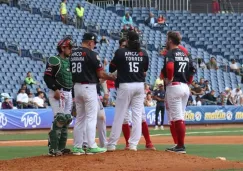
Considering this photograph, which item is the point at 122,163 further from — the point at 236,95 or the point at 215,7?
the point at 215,7

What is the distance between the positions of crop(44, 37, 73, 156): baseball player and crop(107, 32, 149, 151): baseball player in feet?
2.84

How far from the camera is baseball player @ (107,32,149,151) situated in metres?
14.2

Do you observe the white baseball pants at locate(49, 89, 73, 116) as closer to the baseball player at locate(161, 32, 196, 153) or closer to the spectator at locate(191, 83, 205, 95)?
the baseball player at locate(161, 32, 196, 153)

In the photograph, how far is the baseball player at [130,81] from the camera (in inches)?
558

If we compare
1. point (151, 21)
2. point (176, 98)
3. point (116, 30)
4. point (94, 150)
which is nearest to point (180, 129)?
point (176, 98)

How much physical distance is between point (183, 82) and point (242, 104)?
68.1ft

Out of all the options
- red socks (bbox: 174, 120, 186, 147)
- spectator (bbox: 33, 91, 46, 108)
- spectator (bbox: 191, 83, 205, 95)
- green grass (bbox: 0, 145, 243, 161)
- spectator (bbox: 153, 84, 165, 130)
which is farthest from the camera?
spectator (bbox: 191, 83, 205, 95)

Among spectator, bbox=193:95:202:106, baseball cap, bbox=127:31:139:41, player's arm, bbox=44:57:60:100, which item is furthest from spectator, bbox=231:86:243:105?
player's arm, bbox=44:57:60:100

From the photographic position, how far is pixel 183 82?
Answer: 14.8 metres

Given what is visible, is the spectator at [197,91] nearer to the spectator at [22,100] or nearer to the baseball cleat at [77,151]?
the spectator at [22,100]

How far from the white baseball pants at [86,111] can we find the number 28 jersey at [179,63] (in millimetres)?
1649

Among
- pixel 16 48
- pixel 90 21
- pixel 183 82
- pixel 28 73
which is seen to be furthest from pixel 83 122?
pixel 90 21

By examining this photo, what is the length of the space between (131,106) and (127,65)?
788 millimetres

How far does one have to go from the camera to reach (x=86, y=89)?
1386cm
